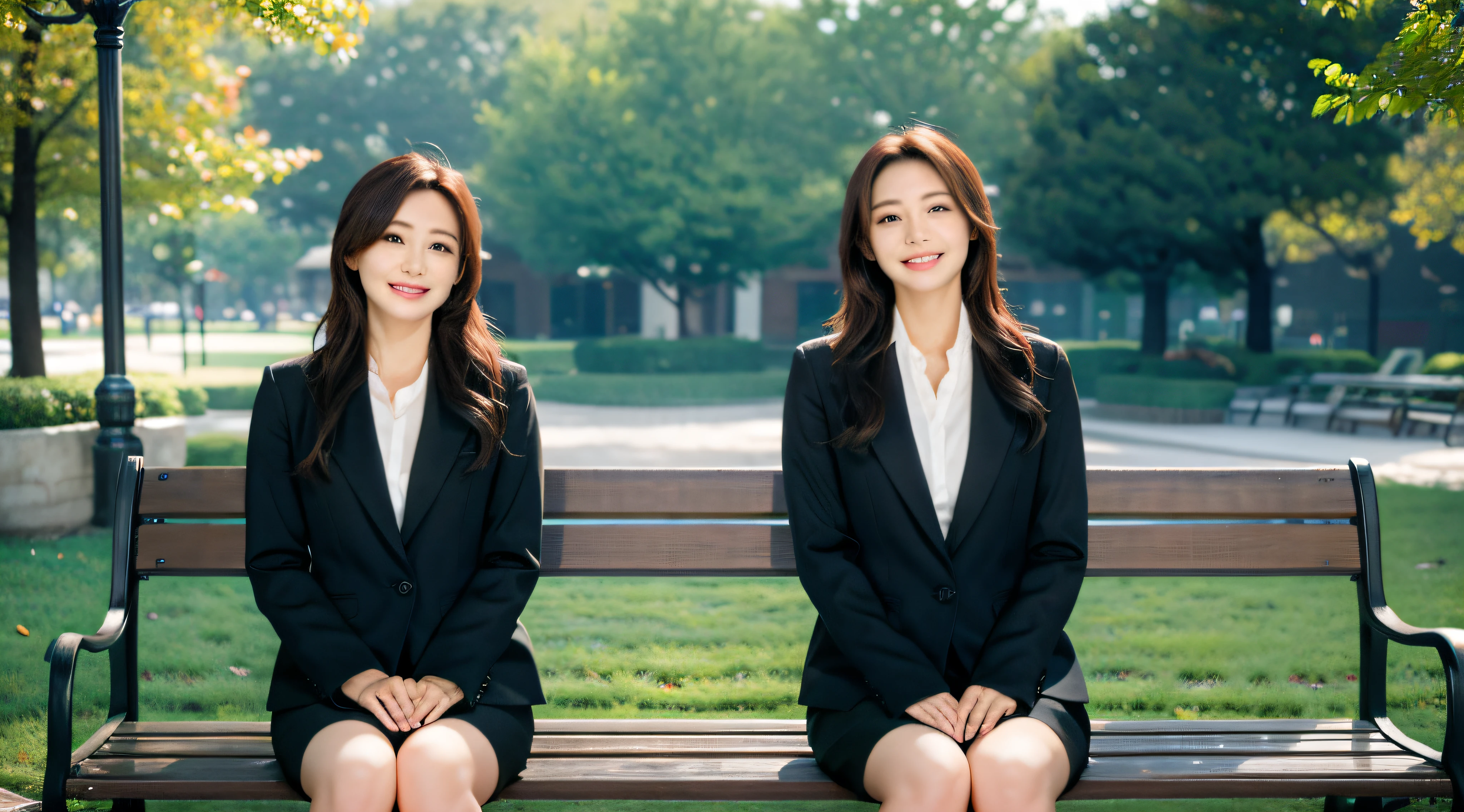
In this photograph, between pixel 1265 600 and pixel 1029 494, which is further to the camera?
pixel 1265 600

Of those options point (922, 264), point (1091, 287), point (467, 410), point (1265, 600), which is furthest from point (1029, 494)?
point (1091, 287)

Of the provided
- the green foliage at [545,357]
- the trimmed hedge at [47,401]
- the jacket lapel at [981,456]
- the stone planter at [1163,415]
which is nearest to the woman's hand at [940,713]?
the jacket lapel at [981,456]

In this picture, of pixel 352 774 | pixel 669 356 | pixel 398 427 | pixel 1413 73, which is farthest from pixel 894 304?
pixel 669 356

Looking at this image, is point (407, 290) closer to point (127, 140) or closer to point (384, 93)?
point (127, 140)

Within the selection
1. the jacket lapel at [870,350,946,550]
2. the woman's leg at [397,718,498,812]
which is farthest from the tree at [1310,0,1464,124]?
the woman's leg at [397,718,498,812]

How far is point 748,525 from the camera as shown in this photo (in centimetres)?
339

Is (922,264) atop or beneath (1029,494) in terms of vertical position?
atop

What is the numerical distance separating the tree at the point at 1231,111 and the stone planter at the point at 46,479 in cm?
1919

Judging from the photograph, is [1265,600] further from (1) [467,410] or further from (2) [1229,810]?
(1) [467,410]

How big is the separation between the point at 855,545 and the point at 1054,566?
0.50 metres

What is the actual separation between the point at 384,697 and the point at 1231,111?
2309 cm

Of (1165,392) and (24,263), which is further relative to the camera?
(1165,392)

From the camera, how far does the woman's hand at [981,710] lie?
106 inches

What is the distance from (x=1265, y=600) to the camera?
280 inches
